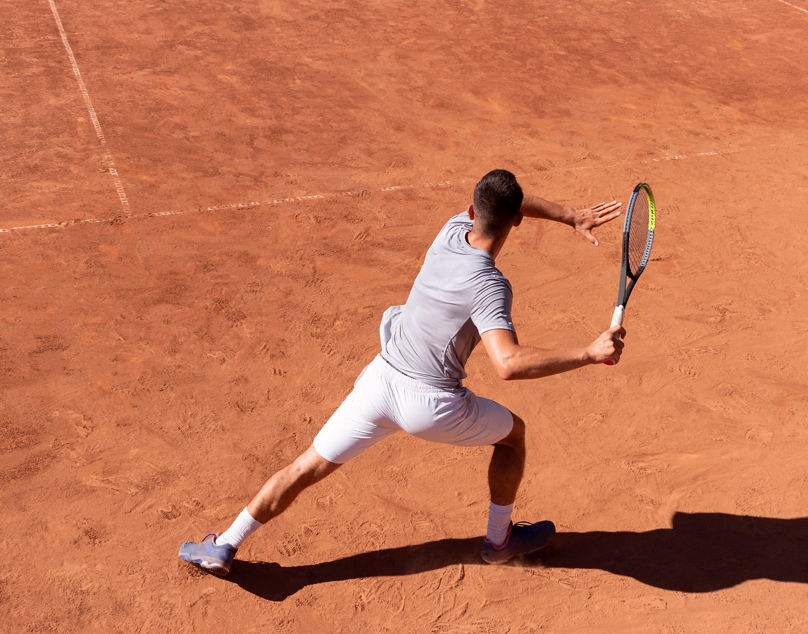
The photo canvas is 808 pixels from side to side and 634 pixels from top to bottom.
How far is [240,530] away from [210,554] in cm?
21

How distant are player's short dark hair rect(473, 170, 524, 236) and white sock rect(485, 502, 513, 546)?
57.2 inches

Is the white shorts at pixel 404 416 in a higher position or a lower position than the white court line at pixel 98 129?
higher

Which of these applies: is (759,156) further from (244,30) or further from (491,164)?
(244,30)

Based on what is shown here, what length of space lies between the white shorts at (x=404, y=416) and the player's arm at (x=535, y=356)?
46 centimetres

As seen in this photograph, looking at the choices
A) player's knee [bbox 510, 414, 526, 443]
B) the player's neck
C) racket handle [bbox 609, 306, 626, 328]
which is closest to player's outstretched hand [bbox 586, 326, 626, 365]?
racket handle [bbox 609, 306, 626, 328]

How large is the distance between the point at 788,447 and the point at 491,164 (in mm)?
4268

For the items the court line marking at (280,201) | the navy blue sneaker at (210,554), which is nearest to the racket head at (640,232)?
the navy blue sneaker at (210,554)

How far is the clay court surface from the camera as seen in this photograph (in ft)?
13.8

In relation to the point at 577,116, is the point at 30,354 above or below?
below

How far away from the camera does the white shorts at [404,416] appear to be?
3635 millimetres

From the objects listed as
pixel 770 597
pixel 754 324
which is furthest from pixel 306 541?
pixel 754 324

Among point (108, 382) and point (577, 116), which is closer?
point (108, 382)

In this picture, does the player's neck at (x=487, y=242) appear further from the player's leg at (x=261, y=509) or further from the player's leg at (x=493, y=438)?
the player's leg at (x=261, y=509)

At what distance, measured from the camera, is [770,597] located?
4.22 meters
